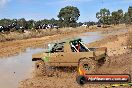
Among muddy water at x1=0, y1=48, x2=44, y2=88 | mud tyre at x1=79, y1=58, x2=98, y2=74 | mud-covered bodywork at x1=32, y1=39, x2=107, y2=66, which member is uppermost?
mud-covered bodywork at x1=32, y1=39, x2=107, y2=66

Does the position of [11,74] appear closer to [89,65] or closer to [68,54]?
[68,54]

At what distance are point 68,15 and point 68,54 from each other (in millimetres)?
123960

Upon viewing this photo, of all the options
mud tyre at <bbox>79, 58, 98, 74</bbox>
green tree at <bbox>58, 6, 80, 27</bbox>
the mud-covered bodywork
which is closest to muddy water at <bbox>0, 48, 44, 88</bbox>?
the mud-covered bodywork

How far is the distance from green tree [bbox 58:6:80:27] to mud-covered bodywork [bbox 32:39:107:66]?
376 feet

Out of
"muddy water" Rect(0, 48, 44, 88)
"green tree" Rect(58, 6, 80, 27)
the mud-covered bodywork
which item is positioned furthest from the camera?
"green tree" Rect(58, 6, 80, 27)

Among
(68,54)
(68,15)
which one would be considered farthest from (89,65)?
(68,15)

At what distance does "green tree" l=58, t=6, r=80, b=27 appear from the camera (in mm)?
134375

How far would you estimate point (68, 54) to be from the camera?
1465 cm

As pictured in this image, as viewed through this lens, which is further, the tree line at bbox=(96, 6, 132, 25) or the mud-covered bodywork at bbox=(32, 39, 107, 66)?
the tree line at bbox=(96, 6, 132, 25)

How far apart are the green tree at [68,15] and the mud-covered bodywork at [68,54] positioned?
376 feet

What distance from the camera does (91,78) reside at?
241 inches

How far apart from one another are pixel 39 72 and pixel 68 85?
3001 millimetres

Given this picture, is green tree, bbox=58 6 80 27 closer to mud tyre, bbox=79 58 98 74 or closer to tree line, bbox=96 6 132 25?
tree line, bbox=96 6 132 25

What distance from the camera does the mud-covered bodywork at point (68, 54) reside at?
14.3 m
